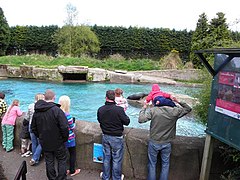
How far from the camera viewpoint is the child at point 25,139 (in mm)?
4293

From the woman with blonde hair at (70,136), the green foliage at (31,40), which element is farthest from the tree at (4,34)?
the woman with blonde hair at (70,136)

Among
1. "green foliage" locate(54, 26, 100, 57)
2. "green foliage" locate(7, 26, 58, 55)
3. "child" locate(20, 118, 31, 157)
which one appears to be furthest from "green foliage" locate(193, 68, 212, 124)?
"green foliage" locate(7, 26, 58, 55)

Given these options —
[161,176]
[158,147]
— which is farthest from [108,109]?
[161,176]

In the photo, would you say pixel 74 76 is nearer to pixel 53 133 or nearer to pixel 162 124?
pixel 53 133

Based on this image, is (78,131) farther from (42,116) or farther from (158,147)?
(158,147)

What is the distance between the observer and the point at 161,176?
340 cm

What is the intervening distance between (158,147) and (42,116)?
5.17ft

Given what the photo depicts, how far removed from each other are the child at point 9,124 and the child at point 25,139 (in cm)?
28

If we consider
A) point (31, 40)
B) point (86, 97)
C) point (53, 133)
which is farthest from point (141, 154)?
point (31, 40)

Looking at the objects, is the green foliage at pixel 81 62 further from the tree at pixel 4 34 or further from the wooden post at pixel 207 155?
the wooden post at pixel 207 155

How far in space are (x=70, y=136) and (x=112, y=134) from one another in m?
0.69

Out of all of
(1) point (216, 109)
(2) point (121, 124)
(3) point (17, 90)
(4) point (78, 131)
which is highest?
(1) point (216, 109)

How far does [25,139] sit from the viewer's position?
4359 millimetres

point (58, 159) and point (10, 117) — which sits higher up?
point (10, 117)
